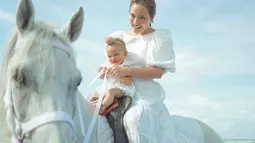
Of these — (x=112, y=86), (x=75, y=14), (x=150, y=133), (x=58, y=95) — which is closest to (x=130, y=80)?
(x=112, y=86)

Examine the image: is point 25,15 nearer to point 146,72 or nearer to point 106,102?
point 106,102

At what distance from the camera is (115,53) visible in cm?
407

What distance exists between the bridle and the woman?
869 mm

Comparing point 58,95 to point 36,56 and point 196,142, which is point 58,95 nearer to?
point 36,56

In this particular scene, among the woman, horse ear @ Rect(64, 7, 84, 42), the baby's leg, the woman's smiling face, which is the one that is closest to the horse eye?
horse ear @ Rect(64, 7, 84, 42)

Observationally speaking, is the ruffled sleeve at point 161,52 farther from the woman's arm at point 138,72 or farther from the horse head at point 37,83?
the horse head at point 37,83

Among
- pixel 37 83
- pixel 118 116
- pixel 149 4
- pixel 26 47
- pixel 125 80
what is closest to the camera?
pixel 37 83

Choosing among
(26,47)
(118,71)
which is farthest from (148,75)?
(26,47)

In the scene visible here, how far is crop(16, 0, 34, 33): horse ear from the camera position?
10.4 ft

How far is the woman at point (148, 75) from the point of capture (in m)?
3.72

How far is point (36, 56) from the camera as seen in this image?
296cm

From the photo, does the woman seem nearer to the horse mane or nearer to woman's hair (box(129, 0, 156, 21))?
woman's hair (box(129, 0, 156, 21))

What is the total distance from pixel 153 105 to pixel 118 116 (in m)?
0.50

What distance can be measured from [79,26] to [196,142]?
2189 mm
